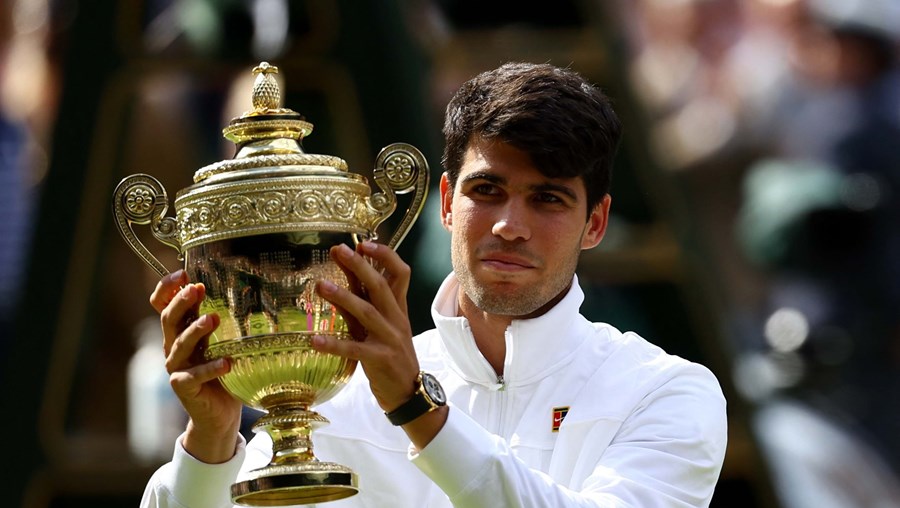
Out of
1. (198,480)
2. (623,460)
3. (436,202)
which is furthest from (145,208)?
(436,202)

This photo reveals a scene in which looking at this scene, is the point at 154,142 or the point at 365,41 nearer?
the point at 365,41

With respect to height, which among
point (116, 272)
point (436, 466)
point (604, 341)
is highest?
point (116, 272)

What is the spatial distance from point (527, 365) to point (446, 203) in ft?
1.33

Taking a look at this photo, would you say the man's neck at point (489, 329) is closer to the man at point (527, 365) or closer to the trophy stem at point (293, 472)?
the man at point (527, 365)

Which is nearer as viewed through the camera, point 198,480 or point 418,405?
point 418,405

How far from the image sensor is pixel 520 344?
486 cm

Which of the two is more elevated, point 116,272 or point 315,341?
point 116,272

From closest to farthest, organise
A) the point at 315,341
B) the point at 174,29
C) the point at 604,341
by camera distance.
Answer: the point at 315,341, the point at 604,341, the point at 174,29

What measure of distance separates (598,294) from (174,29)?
6.37ft

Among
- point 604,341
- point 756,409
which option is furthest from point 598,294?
point 604,341

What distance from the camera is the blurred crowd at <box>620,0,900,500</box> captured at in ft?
34.0

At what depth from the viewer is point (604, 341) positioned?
16.5ft

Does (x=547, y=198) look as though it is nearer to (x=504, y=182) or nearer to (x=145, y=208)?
(x=504, y=182)

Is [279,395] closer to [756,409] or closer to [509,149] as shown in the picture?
[509,149]
